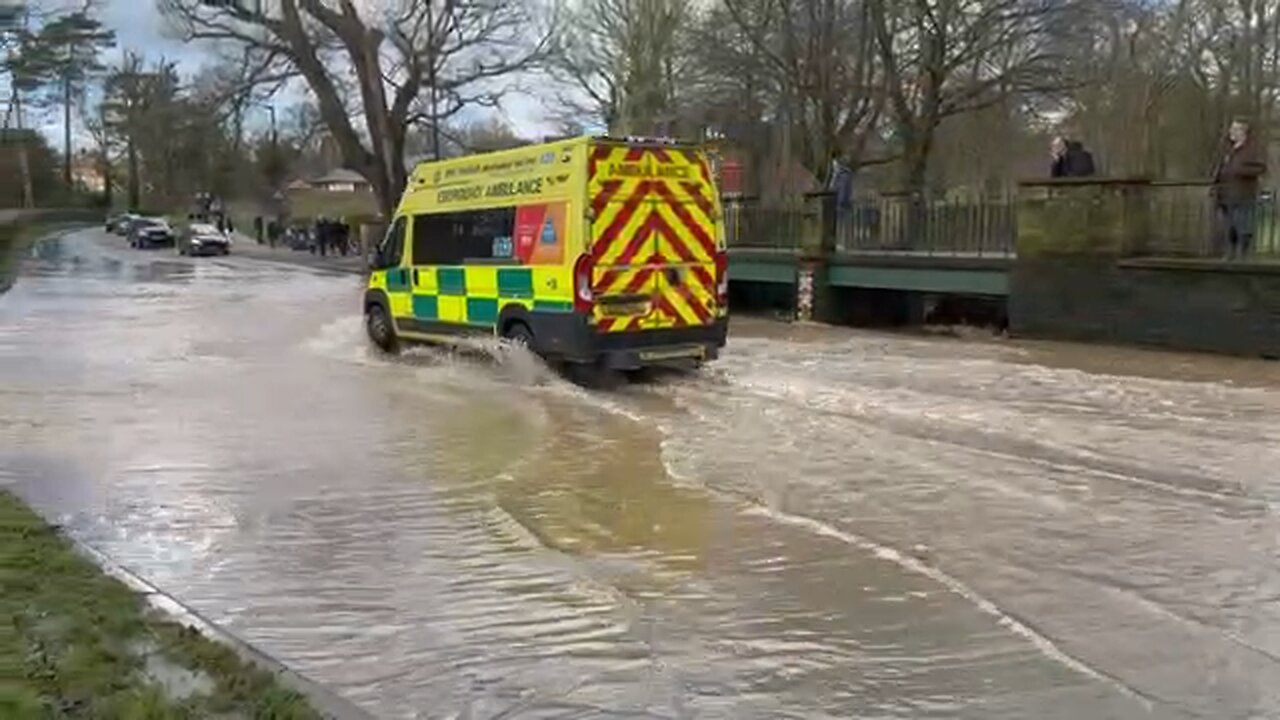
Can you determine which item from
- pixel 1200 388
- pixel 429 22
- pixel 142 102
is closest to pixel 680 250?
pixel 1200 388

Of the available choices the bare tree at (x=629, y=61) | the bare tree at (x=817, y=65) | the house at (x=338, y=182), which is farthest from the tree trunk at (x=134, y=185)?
the bare tree at (x=817, y=65)

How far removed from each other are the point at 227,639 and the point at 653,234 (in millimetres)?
8301

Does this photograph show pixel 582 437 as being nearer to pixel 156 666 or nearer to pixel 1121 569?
pixel 1121 569

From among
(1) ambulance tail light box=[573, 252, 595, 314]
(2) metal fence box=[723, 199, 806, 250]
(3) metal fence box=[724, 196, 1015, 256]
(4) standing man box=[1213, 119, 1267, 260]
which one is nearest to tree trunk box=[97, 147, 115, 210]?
(2) metal fence box=[723, 199, 806, 250]

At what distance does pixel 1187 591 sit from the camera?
616 centimetres

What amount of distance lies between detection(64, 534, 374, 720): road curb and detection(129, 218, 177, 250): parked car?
189ft

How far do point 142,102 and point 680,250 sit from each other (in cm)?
6873

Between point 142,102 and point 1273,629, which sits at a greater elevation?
point 142,102

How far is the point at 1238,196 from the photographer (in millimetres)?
15453

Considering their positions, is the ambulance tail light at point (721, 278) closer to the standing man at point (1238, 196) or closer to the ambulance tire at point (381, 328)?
the ambulance tire at point (381, 328)

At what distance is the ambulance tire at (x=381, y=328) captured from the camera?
16.8 metres

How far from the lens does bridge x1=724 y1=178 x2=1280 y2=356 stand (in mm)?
15250

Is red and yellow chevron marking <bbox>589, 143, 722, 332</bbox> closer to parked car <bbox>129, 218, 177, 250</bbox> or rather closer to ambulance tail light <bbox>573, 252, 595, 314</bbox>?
ambulance tail light <bbox>573, 252, 595, 314</bbox>

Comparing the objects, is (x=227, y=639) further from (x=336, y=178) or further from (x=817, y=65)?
(x=336, y=178)
